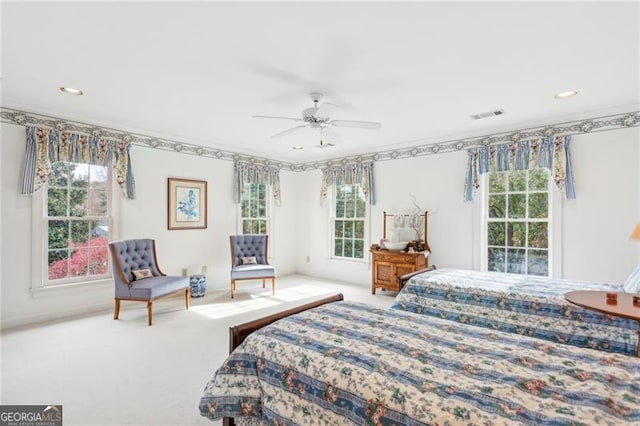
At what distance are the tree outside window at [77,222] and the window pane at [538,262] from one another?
19.9 ft

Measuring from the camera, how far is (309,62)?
9.01 ft

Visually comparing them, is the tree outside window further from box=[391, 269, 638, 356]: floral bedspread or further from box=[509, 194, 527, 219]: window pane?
box=[509, 194, 527, 219]: window pane

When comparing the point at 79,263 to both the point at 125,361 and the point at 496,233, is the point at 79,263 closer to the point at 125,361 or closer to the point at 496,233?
the point at 125,361

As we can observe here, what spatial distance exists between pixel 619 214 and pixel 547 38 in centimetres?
281

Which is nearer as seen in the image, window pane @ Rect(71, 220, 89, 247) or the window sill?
the window sill

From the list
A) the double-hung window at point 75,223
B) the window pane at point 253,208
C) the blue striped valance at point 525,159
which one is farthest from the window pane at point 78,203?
the blue striped valance at point 525,159

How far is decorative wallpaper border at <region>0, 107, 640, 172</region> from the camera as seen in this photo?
3.90 meters

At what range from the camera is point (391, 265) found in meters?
5.35

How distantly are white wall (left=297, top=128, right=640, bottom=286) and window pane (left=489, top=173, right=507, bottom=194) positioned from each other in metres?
0.39

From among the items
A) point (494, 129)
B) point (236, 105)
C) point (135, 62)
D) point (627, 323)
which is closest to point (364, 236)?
point (494, 129)

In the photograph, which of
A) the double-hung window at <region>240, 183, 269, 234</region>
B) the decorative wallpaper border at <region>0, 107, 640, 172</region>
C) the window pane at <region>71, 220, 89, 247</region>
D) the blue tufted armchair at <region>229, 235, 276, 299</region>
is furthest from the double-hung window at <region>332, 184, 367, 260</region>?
the window pane at <region>71, 220, 89, 247</region>

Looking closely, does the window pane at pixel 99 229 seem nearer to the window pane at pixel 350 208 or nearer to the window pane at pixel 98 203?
the window pane at pixel 98 203

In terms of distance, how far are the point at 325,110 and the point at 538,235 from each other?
140 inches

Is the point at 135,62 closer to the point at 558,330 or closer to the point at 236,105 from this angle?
the point at 236,105
